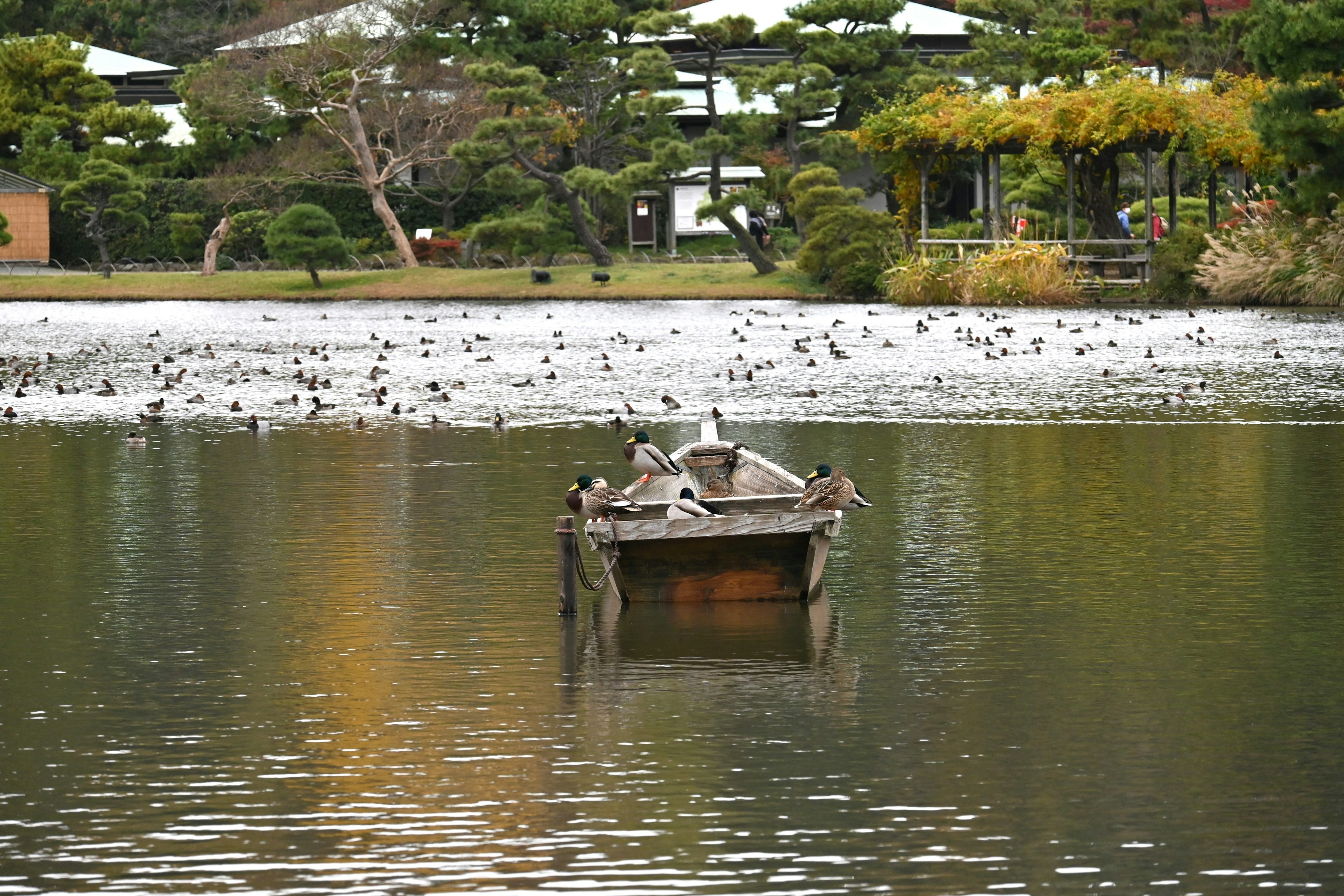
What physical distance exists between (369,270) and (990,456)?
42384 millimetres

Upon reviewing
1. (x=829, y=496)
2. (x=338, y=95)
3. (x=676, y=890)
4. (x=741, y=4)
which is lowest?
(x=676, y=890)

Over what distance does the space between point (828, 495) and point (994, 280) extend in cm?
3687

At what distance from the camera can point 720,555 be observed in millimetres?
12344

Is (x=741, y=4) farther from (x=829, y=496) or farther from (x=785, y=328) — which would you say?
(x=829, y=496)

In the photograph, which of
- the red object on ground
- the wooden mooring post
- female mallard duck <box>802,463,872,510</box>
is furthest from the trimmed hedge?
the wooden mooring post

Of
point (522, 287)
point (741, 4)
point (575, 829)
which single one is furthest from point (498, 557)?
point (741, 4)

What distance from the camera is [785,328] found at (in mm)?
40562

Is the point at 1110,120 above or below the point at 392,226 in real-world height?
above

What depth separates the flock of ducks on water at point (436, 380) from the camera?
2480 cm

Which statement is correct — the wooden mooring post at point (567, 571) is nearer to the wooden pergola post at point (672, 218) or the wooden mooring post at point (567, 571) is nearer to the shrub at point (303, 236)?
the shrub at point (303, 236)

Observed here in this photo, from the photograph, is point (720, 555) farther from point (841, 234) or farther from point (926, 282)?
point (841, 234)

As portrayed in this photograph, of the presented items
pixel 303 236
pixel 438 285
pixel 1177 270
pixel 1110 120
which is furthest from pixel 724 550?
pixel 303 236

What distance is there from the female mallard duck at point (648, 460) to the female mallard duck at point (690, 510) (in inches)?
30.9

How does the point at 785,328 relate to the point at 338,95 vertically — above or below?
below
